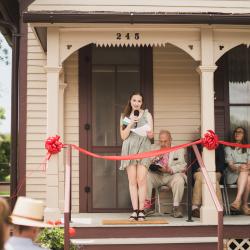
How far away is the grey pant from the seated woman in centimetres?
91

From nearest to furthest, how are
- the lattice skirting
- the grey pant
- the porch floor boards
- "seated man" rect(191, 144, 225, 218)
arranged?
the porch floor boards → the lattice skirting → the grey pant → "seated man" rect(191, 144, 225, 218)

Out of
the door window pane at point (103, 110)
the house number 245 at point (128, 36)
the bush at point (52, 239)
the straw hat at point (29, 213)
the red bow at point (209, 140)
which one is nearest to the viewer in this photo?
the straw hat at point (29, 213)

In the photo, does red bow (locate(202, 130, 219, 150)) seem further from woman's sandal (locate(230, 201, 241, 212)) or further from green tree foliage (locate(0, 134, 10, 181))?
green tree foliage (locate(0, 134, 10, 181))

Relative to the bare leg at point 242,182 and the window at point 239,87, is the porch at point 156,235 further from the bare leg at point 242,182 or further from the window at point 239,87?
the window at point 239,87

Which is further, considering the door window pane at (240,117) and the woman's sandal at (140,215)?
the door window pane at (240,117)

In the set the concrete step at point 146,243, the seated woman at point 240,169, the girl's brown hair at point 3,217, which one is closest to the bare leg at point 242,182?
the seated woman at point 240,169

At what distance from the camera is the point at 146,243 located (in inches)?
297

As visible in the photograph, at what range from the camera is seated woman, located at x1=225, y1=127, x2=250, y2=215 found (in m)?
8.96

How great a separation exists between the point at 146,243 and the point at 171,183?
160 centimetres

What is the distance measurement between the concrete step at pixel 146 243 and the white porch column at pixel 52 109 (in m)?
0.80

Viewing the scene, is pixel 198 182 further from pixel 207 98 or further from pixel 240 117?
pixel 240 117

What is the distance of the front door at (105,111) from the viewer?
9777 millimetres

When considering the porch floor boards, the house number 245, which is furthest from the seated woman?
the house number 245

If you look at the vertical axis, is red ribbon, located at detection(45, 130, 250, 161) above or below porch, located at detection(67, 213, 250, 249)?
above
